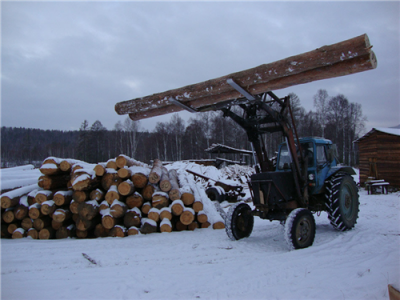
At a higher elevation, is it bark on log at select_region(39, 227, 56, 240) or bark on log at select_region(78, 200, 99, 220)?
bark on log at select_region(78, 200, 99, 220)

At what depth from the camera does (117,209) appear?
23.2 ft

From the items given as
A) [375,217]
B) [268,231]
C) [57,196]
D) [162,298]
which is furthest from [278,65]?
[375,217]

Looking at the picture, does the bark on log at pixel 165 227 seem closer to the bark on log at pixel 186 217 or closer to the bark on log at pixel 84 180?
the bark on log at pixel 186 217

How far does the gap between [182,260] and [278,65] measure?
3.89m

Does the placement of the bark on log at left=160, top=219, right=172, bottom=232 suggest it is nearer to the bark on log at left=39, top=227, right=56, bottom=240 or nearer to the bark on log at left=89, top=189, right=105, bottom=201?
the bark on log at left=89, top=189, right=105, bottom=201

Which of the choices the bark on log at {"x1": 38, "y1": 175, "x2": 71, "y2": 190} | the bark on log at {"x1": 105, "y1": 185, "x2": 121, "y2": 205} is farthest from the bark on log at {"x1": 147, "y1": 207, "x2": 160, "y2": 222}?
the bark on log at {"x1": 38, "y1": 175, "x2": 71, "y2": 190}

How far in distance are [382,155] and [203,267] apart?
17.3m

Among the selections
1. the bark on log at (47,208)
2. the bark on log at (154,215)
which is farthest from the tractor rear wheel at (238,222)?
the bark on log at (47,208)

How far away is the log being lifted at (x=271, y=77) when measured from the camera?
2.88 m

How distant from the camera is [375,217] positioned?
852 centimetres

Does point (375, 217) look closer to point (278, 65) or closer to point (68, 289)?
point (278, 65)

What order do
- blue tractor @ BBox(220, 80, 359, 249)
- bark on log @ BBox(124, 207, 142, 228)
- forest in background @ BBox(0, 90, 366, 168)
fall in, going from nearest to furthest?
blue tractor @ BBox(220, 80, 359, 249) < bark on log @ BBox(124, 207, 142, 228) < forest in background @ BBox(0, 90, 366, 168)

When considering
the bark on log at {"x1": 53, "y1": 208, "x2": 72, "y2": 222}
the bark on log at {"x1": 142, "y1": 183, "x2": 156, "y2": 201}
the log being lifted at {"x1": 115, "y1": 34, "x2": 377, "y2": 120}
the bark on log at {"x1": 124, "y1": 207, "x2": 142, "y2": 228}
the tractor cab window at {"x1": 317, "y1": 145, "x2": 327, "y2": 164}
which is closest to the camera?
the log being lifted at {"x1": 115, "y1": 34, "x2": 377, "y2": 120}

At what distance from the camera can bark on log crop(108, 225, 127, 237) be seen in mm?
7027
